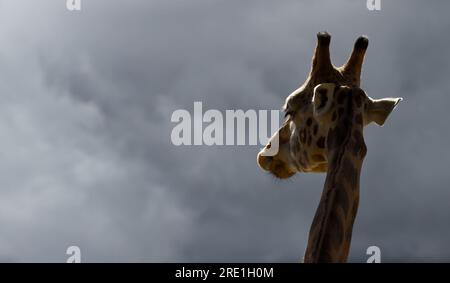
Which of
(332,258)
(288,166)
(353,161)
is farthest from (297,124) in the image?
(332,258)

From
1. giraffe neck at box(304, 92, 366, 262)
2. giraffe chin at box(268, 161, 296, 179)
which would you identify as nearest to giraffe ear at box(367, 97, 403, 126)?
giraffe neck at box(304, 92, 366, 262)

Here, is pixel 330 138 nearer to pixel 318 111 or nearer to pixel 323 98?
pixel 318 111

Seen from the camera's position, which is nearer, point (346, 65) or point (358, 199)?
point (358, 199)

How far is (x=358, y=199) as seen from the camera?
503 inches

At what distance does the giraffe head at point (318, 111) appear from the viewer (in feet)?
43.9

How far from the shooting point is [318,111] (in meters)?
13.4

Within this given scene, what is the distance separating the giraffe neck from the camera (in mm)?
12070

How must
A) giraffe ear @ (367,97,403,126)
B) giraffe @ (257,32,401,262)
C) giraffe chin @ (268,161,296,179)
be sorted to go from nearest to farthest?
giraffe @ (257,32,401,262), giraffe ear @ (367,97,403,126), giraffe chin @ (268,161,296,179)

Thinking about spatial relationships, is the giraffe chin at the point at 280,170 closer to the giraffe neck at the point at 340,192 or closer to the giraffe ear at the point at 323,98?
the giraffe ear at the point at 323,98

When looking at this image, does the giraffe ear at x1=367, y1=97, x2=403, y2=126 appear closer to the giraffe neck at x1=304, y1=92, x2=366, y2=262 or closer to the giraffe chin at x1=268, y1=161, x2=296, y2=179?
the giraffe neck at x1=304, y1=92, x2=366, y2=262

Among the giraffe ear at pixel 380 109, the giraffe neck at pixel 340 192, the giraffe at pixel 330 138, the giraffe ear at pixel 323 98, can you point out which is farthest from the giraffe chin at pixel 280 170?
the giraffe neck at pixel 340 192

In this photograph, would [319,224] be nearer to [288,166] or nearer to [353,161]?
[353,161]
